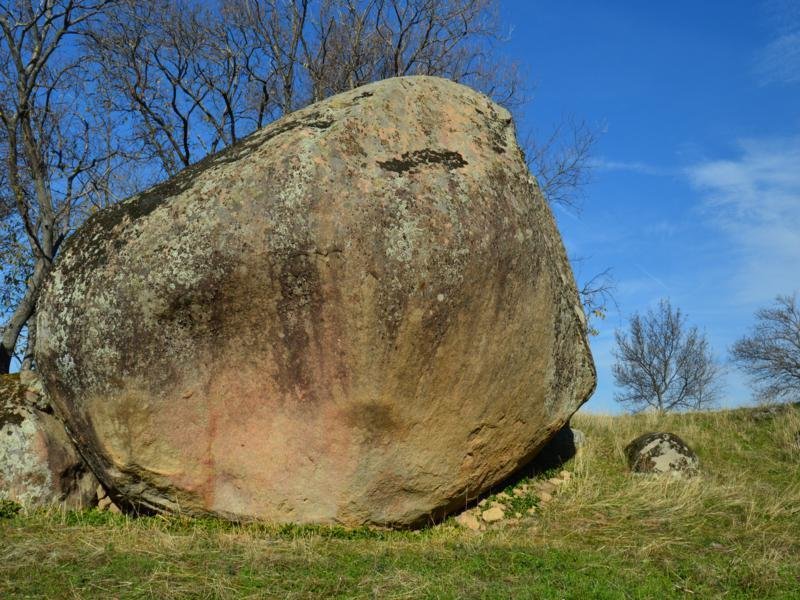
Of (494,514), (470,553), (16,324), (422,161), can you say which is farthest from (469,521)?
(16,324)

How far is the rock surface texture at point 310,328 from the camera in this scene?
6.53m

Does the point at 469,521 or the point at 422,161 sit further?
the point at 469,521

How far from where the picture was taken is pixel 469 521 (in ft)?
24.7

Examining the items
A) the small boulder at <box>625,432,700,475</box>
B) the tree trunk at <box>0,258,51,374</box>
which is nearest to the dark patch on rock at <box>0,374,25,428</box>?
the small boulder at <box>625,432,700,475</box>

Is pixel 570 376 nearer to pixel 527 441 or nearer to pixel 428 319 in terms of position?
pixel 527 441

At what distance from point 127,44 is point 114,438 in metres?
16.5

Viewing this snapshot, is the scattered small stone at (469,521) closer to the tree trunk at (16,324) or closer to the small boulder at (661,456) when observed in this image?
the small boulder at (661,456)

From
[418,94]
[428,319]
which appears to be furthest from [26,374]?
[418,94]

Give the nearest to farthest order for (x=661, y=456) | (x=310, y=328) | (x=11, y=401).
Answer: (x=310, y=328), (x=11, y=401), (x=661, y=456)

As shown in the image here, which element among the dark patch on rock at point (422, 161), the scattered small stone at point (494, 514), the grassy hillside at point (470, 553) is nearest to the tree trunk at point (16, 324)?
the grassy hillside at point (470, 553)

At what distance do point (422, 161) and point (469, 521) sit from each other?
3.81 m

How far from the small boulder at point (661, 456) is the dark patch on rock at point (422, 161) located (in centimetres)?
535

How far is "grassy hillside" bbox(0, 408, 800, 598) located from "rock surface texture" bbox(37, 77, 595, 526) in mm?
550

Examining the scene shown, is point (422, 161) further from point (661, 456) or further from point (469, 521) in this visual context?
point (661, 456)
